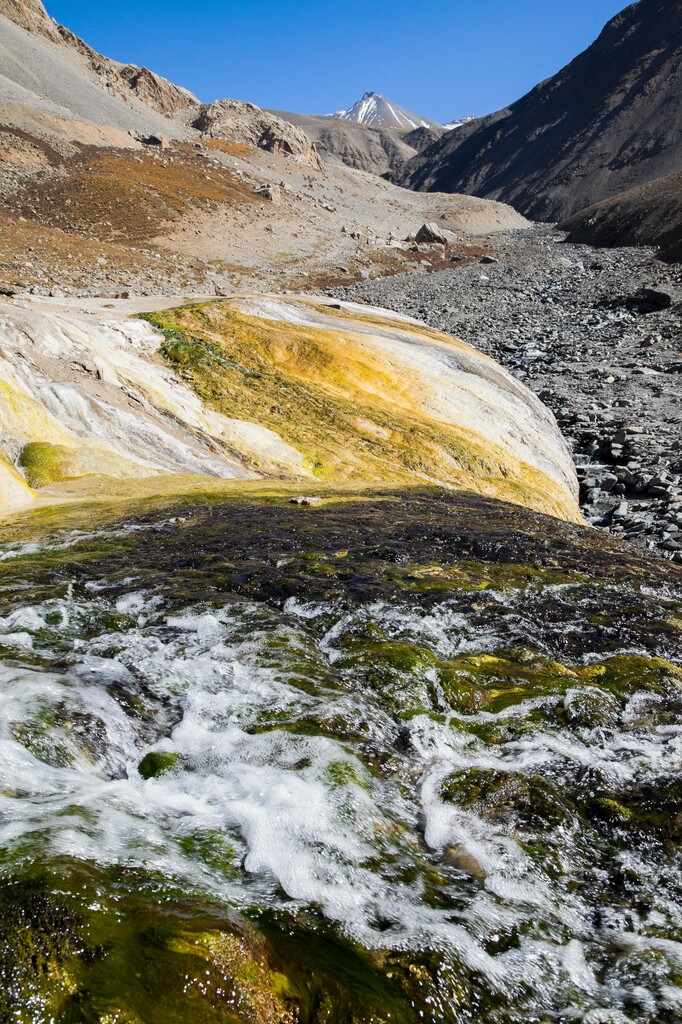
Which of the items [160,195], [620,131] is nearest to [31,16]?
[160,195]

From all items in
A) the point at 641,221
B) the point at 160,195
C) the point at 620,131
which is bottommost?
the point at 641,221

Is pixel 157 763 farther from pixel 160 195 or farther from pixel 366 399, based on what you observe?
pixel 160 195

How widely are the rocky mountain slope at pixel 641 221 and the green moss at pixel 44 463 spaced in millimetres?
75822

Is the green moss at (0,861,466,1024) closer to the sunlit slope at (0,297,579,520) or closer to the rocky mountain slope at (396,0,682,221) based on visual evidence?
the sunlit slope at (0,297,579,520)

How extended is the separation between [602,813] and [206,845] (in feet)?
12.1

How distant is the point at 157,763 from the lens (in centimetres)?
622

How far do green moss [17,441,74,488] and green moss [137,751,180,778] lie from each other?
1041 cm

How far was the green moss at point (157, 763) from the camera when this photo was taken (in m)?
6.09

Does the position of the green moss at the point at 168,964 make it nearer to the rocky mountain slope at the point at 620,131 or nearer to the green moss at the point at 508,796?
the green moss at the point at 508,796

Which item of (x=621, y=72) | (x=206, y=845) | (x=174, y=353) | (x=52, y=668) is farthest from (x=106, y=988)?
(x=621, y=72)

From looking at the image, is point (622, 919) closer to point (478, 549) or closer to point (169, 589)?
point (169, 589)

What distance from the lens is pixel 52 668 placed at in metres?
7.38

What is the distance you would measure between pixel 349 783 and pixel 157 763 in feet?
5.85

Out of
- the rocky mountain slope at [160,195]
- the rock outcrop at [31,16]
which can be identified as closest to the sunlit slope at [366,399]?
the rocky mountain slope at [160,195]
